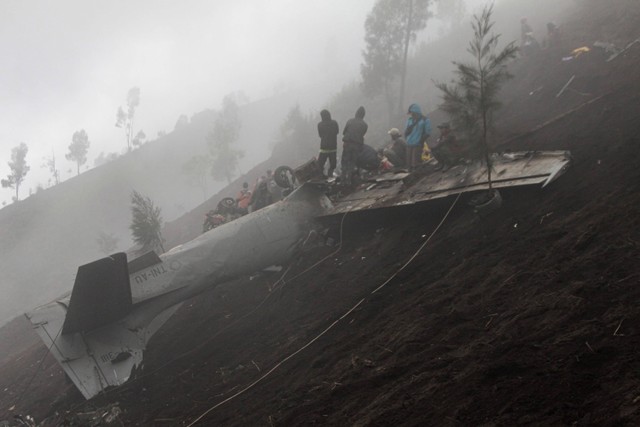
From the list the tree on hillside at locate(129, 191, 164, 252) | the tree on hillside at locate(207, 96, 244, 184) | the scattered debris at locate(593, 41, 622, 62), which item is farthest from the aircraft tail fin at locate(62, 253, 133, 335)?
the tree on hillside at locate(207, 96, 244, 184)

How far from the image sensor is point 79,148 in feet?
309

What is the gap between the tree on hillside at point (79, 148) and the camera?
93.7 m

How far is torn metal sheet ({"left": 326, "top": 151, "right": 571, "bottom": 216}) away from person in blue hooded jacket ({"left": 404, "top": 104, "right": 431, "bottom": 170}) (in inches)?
64.4

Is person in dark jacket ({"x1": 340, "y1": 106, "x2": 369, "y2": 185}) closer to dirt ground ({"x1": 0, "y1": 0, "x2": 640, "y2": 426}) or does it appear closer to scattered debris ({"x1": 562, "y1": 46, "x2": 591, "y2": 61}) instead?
dirt ground ({"x1": 0, "y1": 0, "x2": 640, "y2": 426})

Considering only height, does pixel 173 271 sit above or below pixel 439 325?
above

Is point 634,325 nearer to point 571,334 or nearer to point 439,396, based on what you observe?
point 571,334

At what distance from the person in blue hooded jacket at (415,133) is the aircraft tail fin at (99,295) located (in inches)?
318

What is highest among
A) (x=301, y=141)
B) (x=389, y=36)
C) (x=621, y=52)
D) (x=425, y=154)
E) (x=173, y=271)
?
(x=389, y=36)

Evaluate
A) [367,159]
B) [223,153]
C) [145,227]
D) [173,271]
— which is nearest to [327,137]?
[367,159]

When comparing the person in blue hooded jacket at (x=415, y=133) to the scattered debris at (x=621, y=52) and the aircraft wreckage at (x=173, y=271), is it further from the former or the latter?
the scattered debris at (x=621, y=52)

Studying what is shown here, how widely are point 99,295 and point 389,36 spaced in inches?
1626

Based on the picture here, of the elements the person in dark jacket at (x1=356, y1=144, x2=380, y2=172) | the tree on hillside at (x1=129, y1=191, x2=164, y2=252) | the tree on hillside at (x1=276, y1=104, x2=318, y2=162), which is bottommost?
the person in dark jacket at (x1=356, y1=144, x2=380, y2=172)

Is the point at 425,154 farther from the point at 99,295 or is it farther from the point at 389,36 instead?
the point at 389,36

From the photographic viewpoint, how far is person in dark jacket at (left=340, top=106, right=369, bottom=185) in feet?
40.2
